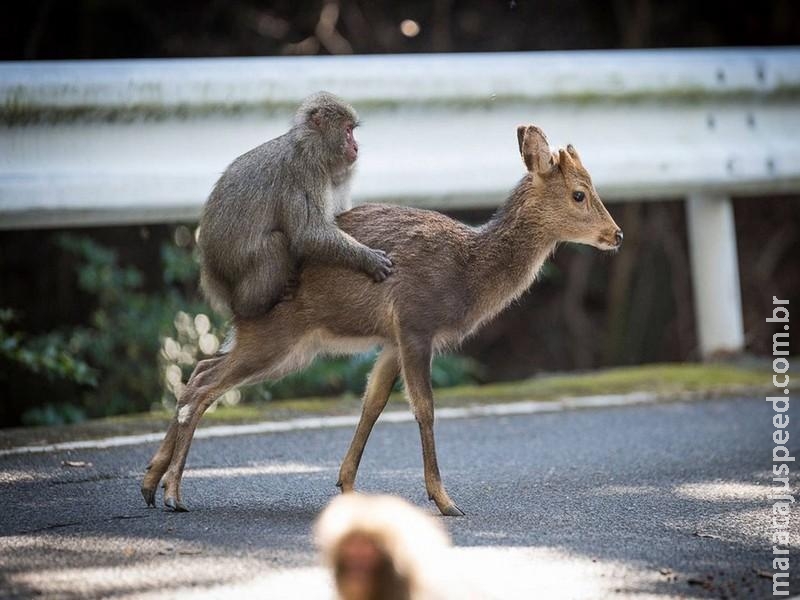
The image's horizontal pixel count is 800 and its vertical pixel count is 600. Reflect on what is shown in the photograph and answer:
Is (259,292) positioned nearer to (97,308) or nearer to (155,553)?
(155,553)

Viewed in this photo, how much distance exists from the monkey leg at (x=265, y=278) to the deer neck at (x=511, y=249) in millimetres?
859

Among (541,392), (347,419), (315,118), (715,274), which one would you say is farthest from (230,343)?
(715,274)

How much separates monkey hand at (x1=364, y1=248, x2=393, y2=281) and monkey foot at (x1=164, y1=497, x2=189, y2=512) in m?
1.25

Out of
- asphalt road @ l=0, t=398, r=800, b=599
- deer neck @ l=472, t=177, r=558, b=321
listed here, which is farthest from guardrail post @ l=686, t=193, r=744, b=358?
deer neck @ l=472, t=177, r=558, b=321

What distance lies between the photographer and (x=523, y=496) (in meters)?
→ 5.71

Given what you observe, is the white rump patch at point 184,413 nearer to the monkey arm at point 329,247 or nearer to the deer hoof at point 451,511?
the monkey arm at point 329,247

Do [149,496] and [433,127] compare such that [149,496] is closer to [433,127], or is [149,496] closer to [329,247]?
[329,247]

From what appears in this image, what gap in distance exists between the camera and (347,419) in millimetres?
7594

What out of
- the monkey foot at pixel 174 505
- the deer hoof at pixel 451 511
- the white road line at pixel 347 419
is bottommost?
the deer hoof at pixel 451 511

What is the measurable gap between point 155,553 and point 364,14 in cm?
844

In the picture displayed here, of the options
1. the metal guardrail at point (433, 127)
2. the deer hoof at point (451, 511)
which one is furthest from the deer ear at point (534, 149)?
the deer hoof at point (451, 511)

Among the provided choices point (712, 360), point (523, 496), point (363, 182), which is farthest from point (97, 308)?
point (523, 496)

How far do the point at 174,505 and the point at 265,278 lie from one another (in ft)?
3.47

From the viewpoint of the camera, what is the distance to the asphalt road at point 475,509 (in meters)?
4.30
